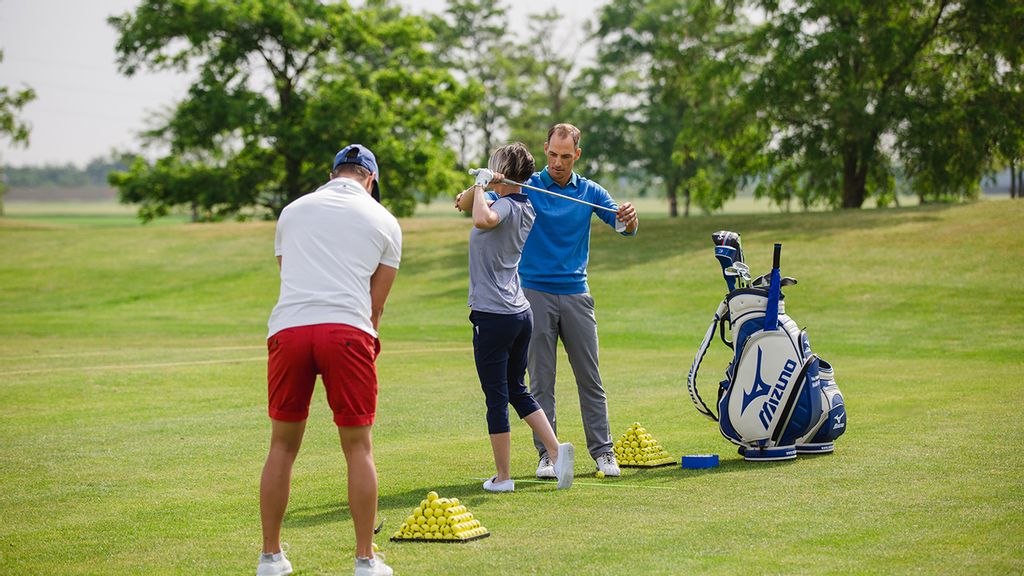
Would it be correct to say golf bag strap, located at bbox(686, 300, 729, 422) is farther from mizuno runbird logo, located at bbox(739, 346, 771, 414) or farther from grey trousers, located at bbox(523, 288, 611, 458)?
grey trousers, located at bbox(523, 288, 611, 458)

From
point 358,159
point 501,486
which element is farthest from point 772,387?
point 358,159

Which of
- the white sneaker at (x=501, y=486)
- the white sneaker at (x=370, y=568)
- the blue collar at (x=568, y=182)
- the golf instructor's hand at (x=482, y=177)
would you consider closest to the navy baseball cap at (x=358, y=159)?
the golf instructor's hand at (x=482, y=177)

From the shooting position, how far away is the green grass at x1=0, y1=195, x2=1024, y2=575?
253 inches

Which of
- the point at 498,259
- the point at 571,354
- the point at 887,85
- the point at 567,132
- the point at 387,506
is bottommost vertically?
the point at 387,506

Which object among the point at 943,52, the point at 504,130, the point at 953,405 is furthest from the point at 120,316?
the point at 504,130

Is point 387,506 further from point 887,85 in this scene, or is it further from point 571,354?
point 887,85

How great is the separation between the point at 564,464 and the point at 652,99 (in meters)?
67.1

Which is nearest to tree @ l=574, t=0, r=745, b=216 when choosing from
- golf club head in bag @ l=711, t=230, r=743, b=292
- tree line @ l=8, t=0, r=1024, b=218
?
tree line @ l=8, t=0, r=1024, b=218

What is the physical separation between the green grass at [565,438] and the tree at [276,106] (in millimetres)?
23979

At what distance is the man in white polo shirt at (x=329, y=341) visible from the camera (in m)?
5.85

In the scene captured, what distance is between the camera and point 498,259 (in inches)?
318

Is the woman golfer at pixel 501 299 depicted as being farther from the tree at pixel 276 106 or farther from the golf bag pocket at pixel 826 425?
the tree at pixel 276 106

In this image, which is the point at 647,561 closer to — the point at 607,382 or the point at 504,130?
the point at 607,382

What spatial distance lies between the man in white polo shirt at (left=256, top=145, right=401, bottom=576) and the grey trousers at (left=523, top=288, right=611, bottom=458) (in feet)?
9.98
